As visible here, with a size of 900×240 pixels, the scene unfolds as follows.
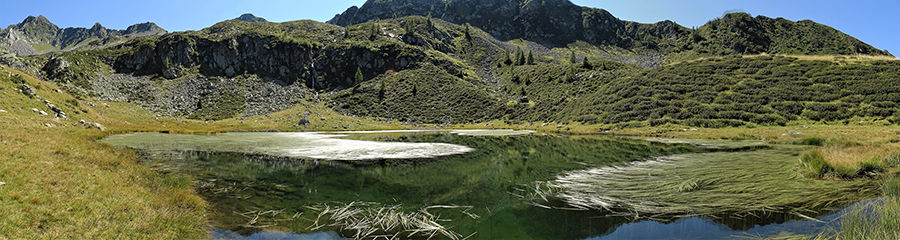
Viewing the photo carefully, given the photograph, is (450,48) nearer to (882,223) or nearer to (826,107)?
(826,107)

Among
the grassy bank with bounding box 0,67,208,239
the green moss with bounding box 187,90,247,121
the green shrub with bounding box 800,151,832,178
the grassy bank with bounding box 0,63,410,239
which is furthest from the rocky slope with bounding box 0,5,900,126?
the grassy bank with bounding box 0,67,208,239

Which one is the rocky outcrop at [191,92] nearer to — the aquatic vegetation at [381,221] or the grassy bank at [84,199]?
the grassy bank at [84,199]

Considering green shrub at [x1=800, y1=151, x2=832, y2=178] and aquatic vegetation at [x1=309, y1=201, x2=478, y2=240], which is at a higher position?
green shrub at [x1=800, y1=151, x2=832, y2=178]

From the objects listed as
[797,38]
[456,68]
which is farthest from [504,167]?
[797,38]

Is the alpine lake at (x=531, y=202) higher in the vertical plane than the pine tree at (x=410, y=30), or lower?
lower

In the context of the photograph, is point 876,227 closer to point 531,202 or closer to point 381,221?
point 531,202

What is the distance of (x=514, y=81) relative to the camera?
417 ft

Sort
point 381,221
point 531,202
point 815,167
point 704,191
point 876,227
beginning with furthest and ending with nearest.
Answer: point 815,167
point 531,202
point 704,191
point 381,221
point 876,227

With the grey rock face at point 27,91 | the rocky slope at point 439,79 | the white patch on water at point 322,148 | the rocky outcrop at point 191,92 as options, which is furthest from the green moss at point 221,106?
the white patch on water at point 322,148

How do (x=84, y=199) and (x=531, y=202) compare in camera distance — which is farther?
(x=531, y=202)

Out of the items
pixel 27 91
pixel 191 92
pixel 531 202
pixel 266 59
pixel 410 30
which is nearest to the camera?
pixel 531 202

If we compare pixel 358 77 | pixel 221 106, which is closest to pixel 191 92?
pixel 221 106

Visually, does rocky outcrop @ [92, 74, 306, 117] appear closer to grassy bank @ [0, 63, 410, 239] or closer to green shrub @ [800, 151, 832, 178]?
grassy bank @ [0, 63, 410, 239]

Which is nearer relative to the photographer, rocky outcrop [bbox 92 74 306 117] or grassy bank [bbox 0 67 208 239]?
grassy bank [bbox 0 67 208 239]
